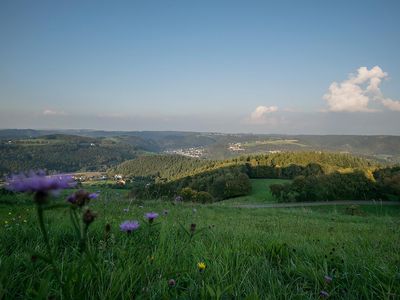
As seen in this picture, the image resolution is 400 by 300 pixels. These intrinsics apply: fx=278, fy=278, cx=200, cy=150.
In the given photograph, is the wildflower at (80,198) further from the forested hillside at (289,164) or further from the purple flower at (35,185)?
the forested hillside at (289,164)

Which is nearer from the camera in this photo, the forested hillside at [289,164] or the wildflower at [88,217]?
the wildflower at [88,217]

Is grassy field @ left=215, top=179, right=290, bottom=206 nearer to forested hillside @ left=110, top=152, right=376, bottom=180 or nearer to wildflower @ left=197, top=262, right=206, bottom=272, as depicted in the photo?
forested hillside @ left=110, top=152, right=376, bottom=180

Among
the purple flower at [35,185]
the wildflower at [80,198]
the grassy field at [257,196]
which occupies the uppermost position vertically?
the purple flower at [35,185]

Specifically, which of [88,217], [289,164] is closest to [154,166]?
[289,164]

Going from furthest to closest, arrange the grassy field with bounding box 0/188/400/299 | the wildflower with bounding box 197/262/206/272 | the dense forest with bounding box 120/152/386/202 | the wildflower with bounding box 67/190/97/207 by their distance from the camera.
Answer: the dense forest with bounding box 120/152/386/202 → the wildflower with bounding box 197/262/206/272 → the grassy field with bounding box 0/188/400/299 → the wildflower with bounding box 67/190/97/207

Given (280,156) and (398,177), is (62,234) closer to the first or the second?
(398,177)

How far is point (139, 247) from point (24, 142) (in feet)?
753

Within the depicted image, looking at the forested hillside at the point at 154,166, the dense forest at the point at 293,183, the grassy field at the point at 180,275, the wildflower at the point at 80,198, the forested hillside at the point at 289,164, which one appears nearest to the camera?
the wildflower at the point at 80,198

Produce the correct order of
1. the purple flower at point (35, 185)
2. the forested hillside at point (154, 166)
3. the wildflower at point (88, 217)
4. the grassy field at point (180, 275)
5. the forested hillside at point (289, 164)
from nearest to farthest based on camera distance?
1. the purple flower at point (35, 185)
2. the wildflower at point (88, 217)
3. the grassy field at point (180, 275)
4. the forested hillside at point (289, 164)
5. the forested hillside at point (154, 166)

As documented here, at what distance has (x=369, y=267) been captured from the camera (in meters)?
2.40

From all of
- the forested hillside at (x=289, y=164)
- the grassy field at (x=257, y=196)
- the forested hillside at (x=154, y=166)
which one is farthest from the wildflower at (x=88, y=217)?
the forested hillside at (x=154, y=166)

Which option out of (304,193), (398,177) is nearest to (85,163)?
(304,193)

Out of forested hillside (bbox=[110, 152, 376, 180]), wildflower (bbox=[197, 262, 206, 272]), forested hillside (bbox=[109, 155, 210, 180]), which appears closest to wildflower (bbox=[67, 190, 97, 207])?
wildflower (bbox=[197, 262, 206, 272])

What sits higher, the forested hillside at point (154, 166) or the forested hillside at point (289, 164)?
the forested hillside at point (289, 164)
